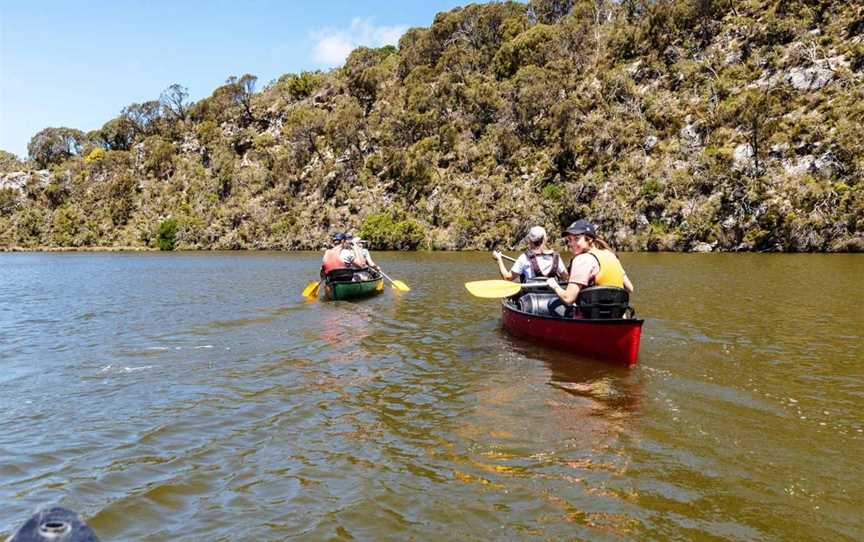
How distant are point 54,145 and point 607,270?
142 metres

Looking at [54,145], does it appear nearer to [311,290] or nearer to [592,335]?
[311,290]

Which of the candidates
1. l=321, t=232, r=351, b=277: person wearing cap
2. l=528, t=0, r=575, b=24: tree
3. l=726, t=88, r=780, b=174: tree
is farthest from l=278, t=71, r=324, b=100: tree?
l=321, t=232, r=351, b=277: person wearing cap

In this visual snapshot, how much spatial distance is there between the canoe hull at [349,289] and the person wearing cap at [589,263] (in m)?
10.5

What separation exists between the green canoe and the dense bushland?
30.8 metres

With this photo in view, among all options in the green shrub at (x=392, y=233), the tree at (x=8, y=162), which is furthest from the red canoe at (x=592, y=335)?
the tree at (x=8, y=162)

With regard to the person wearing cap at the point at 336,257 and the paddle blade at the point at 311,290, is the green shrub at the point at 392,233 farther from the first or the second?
the person wearing cap at the point at 336,257

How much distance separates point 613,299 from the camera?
9.34 meters

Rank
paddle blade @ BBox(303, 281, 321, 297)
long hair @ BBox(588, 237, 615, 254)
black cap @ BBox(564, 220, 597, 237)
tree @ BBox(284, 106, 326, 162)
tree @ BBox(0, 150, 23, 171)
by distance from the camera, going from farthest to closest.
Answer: tree @ BBox(0, 150, 23, 171) < tree @ BBox(284, 106, 326, 162) < paddle blade @ BBox(303, 281, 321, 297) < long hair @ BBox(588, 237, 615, 254) < black cap @ BBox(564, 220, 597, 237)

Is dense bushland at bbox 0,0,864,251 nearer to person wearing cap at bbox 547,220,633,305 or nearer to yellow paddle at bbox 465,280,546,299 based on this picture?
yellow paddle at bbox 465,280,546,299

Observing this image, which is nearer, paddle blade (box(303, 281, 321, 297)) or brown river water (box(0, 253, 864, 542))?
brown river water (box(0, 253, 864, 542))

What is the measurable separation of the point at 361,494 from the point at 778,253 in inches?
1589

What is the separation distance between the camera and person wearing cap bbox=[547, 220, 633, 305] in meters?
9.36

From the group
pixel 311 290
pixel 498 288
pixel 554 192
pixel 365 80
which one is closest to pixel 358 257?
pixel 311 290

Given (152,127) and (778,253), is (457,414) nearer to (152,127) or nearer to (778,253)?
(778,253)
